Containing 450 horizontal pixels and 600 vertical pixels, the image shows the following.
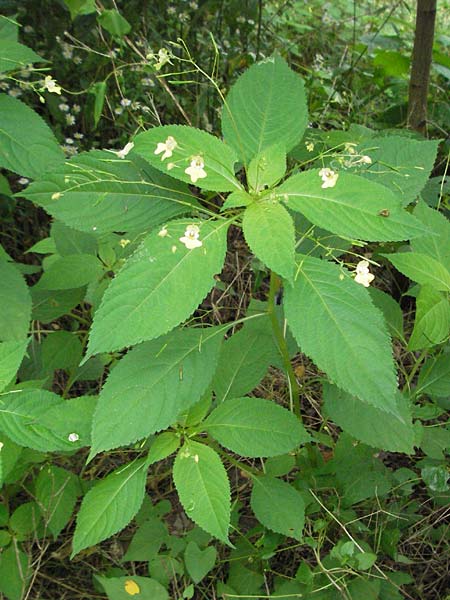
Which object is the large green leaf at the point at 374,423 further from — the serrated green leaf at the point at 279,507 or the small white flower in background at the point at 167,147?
the small white flower in background at the point at 167,147

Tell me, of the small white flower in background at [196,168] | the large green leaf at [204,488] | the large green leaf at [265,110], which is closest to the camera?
the small white flower in background at [196,168]

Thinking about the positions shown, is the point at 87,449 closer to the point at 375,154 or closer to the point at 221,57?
the point at 375,154

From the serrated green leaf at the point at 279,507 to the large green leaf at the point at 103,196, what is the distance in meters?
0.78

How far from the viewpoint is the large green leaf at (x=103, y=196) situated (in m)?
1.38

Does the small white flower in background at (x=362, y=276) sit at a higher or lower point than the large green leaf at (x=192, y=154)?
lower

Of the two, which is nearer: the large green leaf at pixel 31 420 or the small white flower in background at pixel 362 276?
the small white flower in background at pixel 362 276

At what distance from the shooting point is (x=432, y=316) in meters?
1.52

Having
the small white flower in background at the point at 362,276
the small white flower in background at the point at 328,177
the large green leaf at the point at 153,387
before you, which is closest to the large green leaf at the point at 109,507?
the large green leaf at the point at 153,387

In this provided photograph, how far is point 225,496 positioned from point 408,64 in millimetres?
2682

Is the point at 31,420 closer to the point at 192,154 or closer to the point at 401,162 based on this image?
the point at 192,154

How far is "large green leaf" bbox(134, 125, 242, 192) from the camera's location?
1328mm

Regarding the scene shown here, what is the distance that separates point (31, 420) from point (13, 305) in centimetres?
43

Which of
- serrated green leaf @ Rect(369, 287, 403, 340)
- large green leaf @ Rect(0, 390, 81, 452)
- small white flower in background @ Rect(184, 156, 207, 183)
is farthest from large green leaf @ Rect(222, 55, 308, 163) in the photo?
large green leaf @ Rect(0, 390, 81, 452)

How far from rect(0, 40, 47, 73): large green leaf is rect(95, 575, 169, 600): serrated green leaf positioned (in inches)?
54.5
